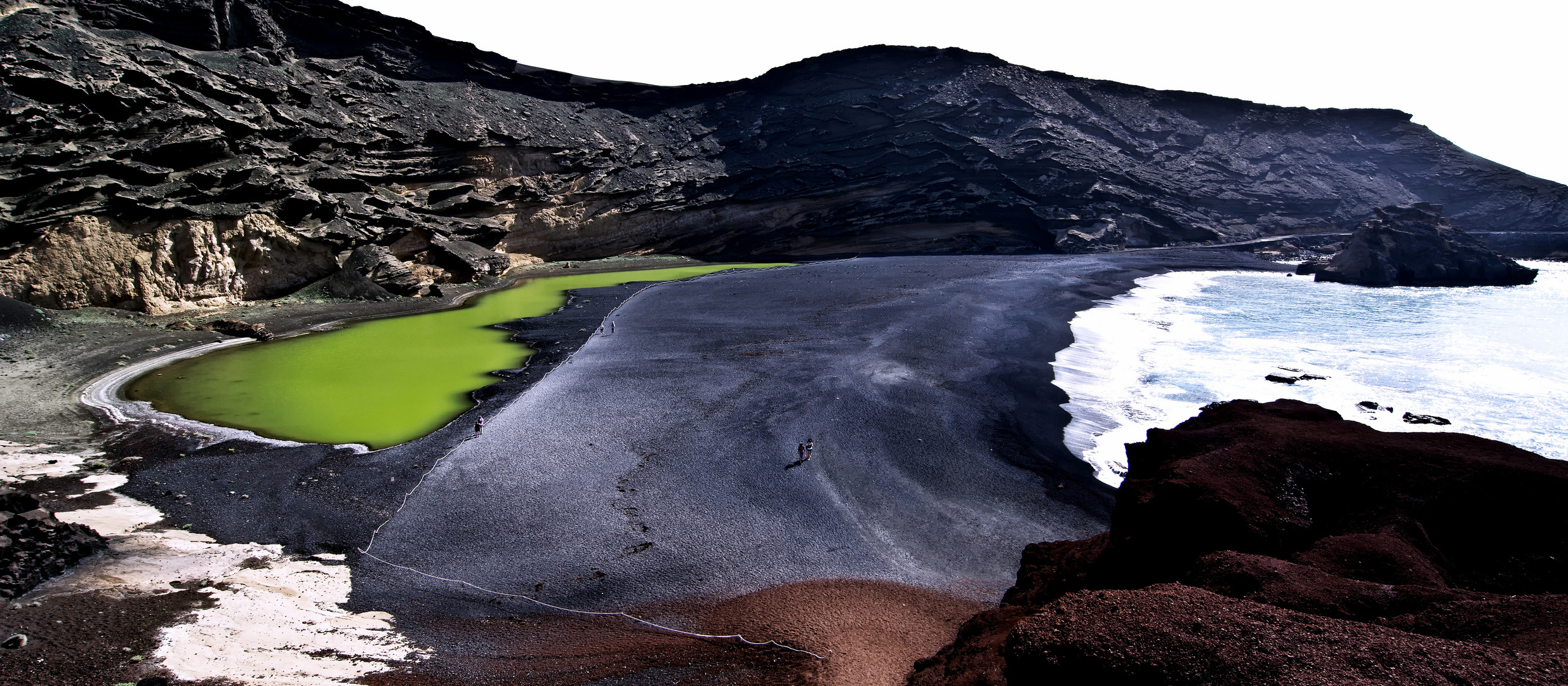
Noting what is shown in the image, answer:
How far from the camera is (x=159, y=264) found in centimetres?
2548

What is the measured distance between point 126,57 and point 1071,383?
37.5m

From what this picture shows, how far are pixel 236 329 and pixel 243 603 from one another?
21.1 m

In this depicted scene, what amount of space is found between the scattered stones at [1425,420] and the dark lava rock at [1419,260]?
1339 inches

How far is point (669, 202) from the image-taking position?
53688mm

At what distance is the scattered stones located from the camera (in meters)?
16.5

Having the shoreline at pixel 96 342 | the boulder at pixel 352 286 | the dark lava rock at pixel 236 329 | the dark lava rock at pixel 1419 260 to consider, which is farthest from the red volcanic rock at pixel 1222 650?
the dark lava rock at pixel 1419 260

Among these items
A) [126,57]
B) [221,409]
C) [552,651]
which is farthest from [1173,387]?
[126,57]

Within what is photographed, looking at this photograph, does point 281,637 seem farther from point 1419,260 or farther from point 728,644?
point 1419,260

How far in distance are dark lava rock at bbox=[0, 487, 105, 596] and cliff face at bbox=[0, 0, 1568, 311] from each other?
2027cm

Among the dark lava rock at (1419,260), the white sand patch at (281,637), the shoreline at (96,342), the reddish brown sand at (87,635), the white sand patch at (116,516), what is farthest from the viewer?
the dark lava rock at (1419,260)

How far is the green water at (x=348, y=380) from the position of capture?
16.9 meters

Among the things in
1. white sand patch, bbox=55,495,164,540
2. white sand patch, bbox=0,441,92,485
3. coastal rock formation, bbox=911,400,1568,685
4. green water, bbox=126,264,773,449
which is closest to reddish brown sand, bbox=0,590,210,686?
white sand patch, bbox=55,495,164,540

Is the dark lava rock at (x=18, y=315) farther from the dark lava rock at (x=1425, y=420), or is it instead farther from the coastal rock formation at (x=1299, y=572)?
the dark lava rock at (x=1425, y=420)

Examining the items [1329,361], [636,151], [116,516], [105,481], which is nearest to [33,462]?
[105,481]
